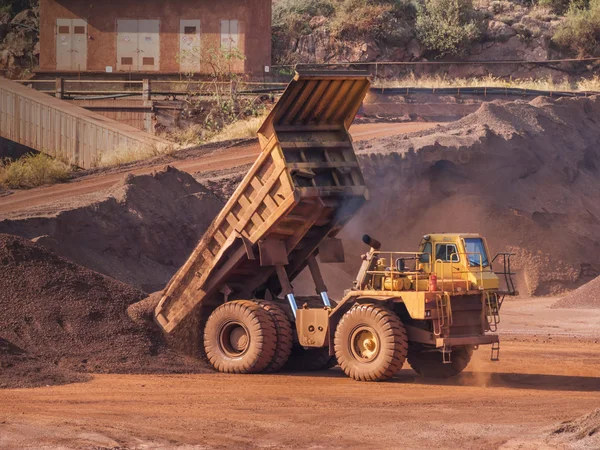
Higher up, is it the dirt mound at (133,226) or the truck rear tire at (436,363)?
the dirt mound at (133,226)

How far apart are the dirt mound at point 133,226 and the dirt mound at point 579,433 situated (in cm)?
1302

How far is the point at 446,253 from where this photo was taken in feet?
55.3

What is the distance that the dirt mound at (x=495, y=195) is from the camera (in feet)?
99.8

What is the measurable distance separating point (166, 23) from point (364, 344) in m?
33.3

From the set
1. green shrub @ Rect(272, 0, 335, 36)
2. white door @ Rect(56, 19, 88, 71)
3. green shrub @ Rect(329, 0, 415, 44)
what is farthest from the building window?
green shrub @ Rect(272, 0, 335, 36)

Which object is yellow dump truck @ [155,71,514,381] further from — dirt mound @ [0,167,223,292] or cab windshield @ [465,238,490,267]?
dirt mound @ [0,167,223,292]

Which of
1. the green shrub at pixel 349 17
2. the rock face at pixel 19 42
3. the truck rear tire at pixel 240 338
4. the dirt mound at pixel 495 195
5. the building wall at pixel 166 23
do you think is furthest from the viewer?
the green shrub at pixel 349 17

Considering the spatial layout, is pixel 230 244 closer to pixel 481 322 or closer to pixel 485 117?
pixel 481 322

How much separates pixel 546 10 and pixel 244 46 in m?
24.2

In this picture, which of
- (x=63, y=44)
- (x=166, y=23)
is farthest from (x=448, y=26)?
(x=63, y=44)

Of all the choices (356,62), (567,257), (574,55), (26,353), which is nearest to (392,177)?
(567,257)

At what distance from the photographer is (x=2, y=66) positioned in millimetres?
54594

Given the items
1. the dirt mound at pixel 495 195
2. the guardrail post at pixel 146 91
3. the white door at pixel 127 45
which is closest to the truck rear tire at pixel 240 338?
the dirt mound at pixel 495 195

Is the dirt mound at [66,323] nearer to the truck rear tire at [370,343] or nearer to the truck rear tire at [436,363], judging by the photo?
the truck rear tire at [370,343]
